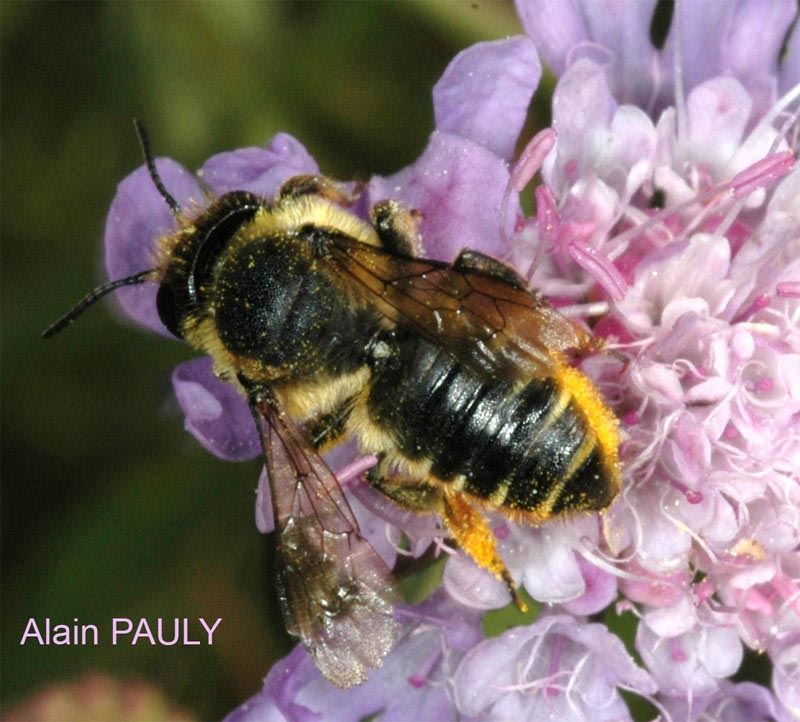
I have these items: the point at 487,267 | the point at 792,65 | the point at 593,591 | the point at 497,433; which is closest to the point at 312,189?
the point at 487,267

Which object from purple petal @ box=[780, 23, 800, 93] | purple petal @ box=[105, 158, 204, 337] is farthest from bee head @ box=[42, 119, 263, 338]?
purple petal @ box=[780, 23, 800, 93]

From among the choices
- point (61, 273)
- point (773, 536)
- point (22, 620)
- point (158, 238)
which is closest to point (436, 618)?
point (773, 536)

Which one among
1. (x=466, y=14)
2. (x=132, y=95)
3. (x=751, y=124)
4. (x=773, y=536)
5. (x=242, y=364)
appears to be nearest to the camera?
(x=242, y=364)

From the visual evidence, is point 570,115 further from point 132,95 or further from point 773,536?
point 132,95

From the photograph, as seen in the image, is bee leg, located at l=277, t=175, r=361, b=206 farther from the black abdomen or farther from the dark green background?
the dark green background

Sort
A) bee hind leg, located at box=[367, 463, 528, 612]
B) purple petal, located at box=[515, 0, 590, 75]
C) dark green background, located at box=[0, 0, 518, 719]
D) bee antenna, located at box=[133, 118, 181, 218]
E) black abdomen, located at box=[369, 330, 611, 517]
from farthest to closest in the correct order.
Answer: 1. dark green background, located at box=[0, 0, 518, 719]
2. purple petal, located at box=[515, 0, 590, 75]
3. bee antenna, located at box=[133, 118, 181, 218]
4. bee hind leg, located at box=[367, 463, 528, 612]
5. black abdomen, located at box=[369, 330, 611, 517]
